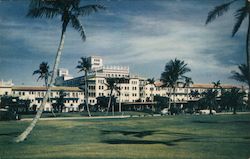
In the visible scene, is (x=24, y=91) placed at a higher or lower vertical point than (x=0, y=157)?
higher

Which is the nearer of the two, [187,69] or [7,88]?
[187,69]

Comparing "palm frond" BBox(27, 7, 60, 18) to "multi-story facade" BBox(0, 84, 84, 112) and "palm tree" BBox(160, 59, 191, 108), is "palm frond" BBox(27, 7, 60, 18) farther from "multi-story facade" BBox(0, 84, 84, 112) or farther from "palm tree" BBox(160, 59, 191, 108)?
"multi-story facade" BBox(0, 84, 84, 112)

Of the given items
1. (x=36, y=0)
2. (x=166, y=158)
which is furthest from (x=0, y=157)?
(x=36, y=0)

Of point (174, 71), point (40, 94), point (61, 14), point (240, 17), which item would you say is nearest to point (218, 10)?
point (240, 17)

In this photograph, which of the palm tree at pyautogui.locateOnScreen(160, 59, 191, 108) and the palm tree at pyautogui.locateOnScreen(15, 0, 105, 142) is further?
the palm tree at pyautogui.locateOnScreen(160, 59, 191, 108)

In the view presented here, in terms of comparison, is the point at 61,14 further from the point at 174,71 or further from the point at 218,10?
the point at 174,71

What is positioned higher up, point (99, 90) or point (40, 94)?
point (99, 90)

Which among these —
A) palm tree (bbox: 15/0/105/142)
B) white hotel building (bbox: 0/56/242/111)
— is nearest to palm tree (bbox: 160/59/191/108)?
white hotel building (bbox: 0/56/242/111)

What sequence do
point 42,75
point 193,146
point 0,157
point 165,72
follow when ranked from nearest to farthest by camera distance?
1. point 0,157
2. point 193,146
3. point 42,75
4. point 165,72

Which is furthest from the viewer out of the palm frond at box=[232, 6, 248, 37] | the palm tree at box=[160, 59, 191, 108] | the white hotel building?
the white hotel building

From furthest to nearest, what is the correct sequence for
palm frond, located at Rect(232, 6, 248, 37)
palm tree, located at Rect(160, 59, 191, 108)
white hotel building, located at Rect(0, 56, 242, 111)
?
white hotel building, located at Rect(0, 56, 242, 111) → palm tree, located at Rect(160, 59, 191, 108) → palm frond, located at Rect(232, 6, 248, 37)

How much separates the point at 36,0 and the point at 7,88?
102476mm

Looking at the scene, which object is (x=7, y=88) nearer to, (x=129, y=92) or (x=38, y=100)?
(x=38, y=100)

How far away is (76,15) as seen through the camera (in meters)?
22.9
